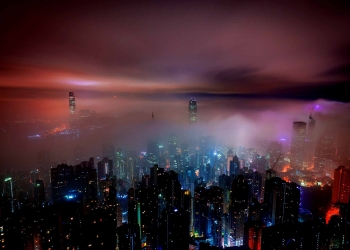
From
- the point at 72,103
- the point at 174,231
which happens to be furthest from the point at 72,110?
the point at 174,231

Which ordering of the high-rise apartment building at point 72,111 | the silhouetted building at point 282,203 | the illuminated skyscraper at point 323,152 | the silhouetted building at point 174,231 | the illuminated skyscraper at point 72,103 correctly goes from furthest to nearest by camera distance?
the illuminated skyscraper at point 323,152
the silhouetted building at point 282,203
the silhouetted building at point 174,231
the high-rise apartment building at point 72,111
the illuminated skyscraper at point 72,103

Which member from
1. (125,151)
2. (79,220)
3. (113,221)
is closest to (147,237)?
(113,221)

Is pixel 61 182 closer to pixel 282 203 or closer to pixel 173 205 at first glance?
pixel 173 205

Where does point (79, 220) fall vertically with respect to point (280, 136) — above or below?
below

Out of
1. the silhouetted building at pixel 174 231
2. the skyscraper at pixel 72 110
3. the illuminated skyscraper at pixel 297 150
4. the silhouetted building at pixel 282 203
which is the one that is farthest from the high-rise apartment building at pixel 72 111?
the illuminated skyscraper at pixel 297 150

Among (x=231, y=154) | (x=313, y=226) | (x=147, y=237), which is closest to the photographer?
(x=313, y=226)

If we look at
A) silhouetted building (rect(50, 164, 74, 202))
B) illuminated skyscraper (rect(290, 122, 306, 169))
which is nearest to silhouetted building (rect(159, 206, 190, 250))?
silhouetted building (rect(50, 164, 74, 202))

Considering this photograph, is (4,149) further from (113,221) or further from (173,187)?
(173,187)

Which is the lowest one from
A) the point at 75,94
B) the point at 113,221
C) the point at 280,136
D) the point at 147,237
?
the point at 147,237

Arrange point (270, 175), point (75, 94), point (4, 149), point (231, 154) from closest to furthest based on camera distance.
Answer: point (75, 94), point (4, 149), point (270, 175), point (231, 154)

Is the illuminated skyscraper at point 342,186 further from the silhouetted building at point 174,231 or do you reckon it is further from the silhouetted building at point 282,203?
the silhouetted building at point 174,231
